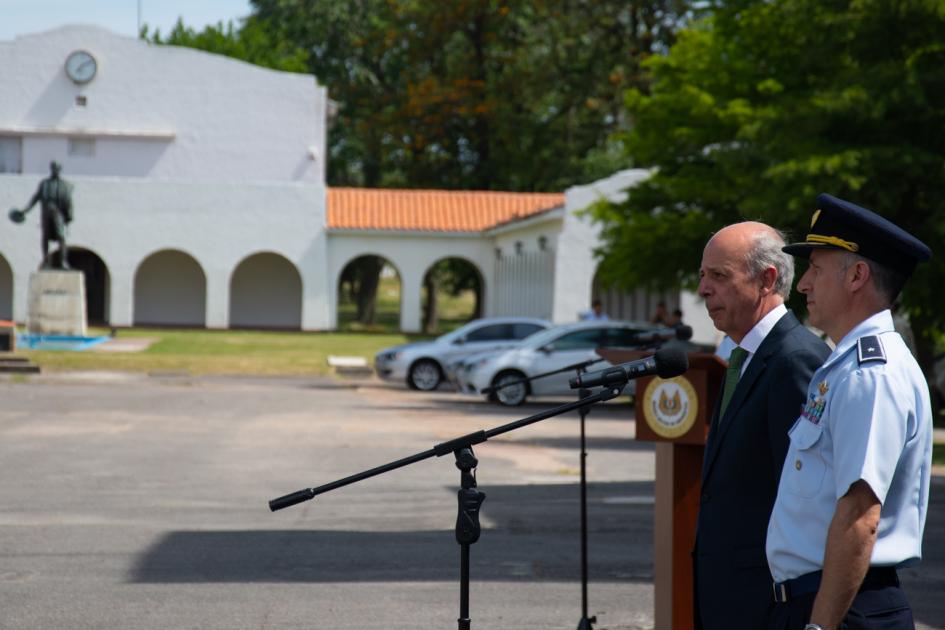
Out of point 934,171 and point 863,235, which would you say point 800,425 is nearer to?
point 863,235

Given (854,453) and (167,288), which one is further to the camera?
(167,288)

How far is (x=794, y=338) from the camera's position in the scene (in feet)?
12.9

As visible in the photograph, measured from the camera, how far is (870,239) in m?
3.36

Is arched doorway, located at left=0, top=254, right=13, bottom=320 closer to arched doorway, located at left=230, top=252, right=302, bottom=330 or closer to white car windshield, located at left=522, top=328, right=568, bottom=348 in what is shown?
arched doorway, located at left=230, top=252, right=302, bottom=330

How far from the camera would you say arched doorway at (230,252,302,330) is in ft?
172

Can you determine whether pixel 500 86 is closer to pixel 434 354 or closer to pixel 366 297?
pixel 366 297

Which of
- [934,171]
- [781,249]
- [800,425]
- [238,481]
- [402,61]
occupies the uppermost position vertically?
[402,61]

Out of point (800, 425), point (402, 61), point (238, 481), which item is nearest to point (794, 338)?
point (800, 425)

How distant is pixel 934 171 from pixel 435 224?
105 ft

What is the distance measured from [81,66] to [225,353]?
19666mm

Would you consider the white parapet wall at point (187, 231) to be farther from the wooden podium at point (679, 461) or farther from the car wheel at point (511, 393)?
the wooden podium at point (679, 461)

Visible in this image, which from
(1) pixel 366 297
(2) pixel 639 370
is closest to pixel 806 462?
(2) pixel 639 370

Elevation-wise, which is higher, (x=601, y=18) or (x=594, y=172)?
(x=601, y=18)

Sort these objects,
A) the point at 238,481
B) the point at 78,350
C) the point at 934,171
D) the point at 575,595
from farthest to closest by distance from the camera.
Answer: the point at 78,350 < the point at 934,171 < the point at 238,481 < the point at 575,595
